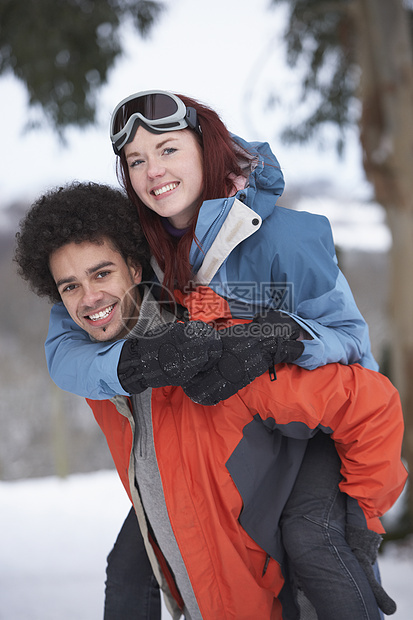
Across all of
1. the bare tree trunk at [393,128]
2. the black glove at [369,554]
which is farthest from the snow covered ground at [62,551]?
the bare tree trunk at [393,128]

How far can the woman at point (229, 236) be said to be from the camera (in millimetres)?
1351

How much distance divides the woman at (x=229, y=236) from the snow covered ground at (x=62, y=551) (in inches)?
67.2

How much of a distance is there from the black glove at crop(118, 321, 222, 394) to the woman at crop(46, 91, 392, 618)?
0.10 meters

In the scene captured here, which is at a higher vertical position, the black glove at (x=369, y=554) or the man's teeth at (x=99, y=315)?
the man's teeth at (x=99, y=315)

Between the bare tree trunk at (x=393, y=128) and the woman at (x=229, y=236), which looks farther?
the bare tree trunk at (x=393, y=128)

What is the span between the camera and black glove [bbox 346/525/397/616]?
138 cm

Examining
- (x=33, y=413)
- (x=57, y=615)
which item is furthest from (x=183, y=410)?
(x=33, y=413)

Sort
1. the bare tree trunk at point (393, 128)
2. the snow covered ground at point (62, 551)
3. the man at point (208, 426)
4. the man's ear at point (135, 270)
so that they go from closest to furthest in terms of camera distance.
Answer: the man at point (208, 426) < the man's ear at point (135, 270) < the snow covered ground at point (62, 551) < the bare tree trunk at point (393, 128)

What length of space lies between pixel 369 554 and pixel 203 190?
1024mm

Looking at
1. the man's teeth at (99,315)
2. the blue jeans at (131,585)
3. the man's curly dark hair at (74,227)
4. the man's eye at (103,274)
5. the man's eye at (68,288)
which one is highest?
the man's curly dark hair at (74,227)

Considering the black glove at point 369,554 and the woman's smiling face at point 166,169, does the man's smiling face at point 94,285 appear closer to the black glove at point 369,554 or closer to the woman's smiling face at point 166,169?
the woman's smiling face at point 166,169

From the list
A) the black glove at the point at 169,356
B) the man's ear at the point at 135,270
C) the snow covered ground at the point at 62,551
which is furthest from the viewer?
the snow covered ground at the point at 62,551

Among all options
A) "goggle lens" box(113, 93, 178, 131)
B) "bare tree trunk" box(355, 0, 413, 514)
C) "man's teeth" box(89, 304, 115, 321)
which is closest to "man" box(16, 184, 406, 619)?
"man's teeth" box(89, 304, 115, 321)

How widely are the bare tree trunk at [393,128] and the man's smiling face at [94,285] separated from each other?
2628mm
